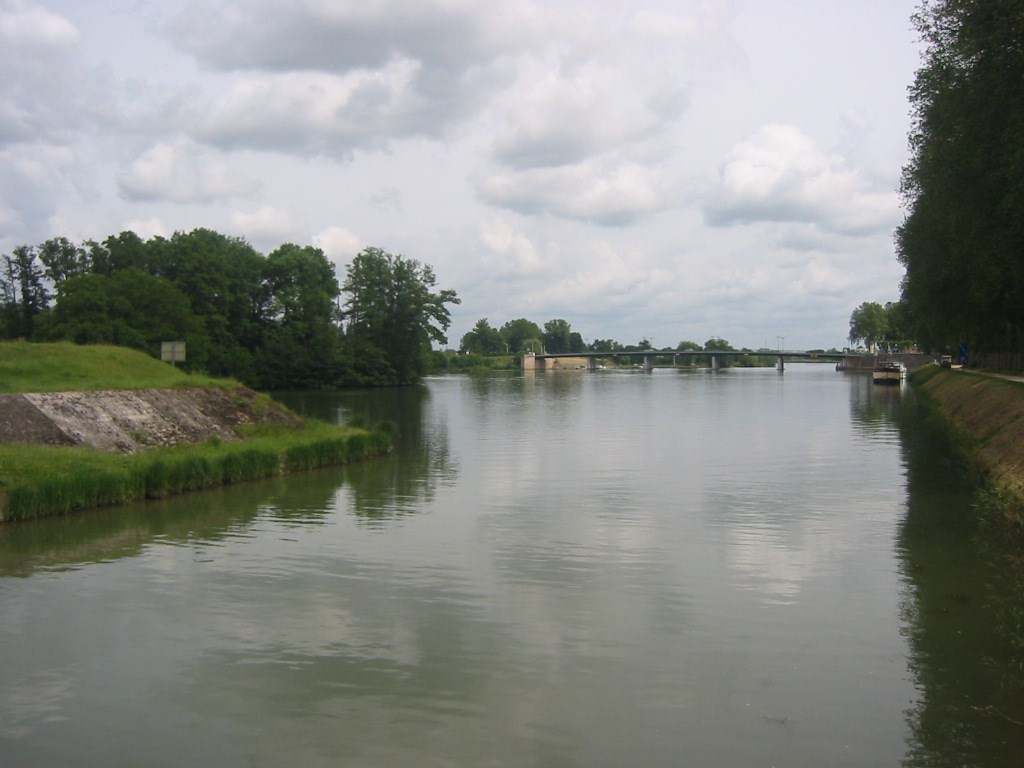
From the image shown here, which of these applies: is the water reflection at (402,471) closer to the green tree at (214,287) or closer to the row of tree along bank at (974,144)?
the row of tree along bank at (974,144)

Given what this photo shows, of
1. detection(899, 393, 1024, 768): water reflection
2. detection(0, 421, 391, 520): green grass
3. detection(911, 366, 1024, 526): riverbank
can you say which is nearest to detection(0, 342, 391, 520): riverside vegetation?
detection(0, 421, 391, 520): green grass

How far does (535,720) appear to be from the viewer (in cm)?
1179

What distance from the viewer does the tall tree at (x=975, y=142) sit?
26.3m

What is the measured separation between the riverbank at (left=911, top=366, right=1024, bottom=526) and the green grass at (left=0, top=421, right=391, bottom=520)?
898 inches

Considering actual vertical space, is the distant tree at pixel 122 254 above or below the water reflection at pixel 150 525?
above

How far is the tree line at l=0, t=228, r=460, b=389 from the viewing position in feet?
290

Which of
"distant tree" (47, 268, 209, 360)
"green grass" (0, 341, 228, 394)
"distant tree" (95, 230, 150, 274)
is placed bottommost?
"green grass" (0, 341, 228, 394)

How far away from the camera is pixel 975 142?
2902 centimetres

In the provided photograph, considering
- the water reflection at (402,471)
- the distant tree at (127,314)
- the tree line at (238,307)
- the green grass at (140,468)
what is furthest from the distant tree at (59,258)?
the green grass at (140,468)

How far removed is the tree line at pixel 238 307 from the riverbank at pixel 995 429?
6472 centimetres

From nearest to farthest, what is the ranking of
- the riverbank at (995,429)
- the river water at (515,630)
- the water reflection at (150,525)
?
the river water at (515,630), the water reflection at (150,525), the riverbank at (995,429)

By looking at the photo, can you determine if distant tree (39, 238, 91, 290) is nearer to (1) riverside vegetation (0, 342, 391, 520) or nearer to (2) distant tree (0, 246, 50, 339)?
(2) distant tree (0, 246, 50, 339)

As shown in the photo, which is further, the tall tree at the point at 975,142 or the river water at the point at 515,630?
the tall tree at the point at 975,142

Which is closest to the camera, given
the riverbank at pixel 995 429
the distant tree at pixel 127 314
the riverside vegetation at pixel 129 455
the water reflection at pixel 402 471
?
the riverside vegetation at pixel 129 455
